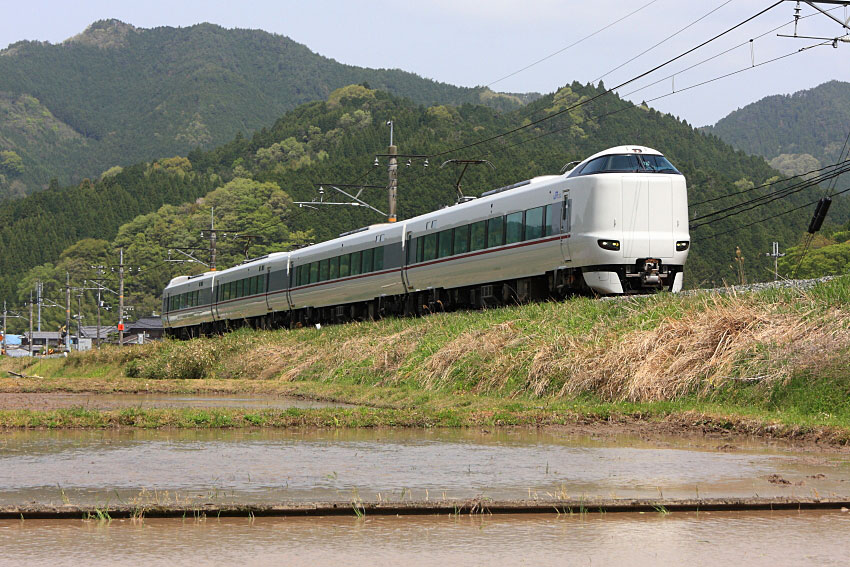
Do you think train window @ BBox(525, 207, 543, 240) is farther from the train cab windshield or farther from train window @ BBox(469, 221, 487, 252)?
train window @ BBox(469, 221, 487, 252)

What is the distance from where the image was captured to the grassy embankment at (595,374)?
12938 millimetres

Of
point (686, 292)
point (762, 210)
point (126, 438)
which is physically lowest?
point (126, 438)

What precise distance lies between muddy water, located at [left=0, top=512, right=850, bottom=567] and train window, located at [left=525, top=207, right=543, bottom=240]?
18379 millimetres

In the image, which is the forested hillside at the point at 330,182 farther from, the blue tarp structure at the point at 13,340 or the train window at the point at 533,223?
the train window at the point at 533,223

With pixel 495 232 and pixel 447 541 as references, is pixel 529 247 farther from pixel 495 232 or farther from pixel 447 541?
pixel 447 541

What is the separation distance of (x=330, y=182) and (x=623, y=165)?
337 ft

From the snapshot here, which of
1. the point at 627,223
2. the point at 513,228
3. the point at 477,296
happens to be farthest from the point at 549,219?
the point at 477,296

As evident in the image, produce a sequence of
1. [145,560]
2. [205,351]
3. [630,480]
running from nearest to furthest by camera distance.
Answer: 1. [145,560]
2. [630,480]
3. [205,351]

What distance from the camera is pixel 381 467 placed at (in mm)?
9031

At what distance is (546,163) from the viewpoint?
115 m

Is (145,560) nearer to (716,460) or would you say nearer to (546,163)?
(716,460)

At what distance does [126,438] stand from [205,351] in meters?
20.1

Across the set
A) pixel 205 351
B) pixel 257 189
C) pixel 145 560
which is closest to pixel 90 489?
pixel 145 560

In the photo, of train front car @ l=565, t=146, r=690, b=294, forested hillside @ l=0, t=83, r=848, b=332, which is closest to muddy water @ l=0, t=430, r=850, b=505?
train front car @ l=565, t=146, r=690, b=294
